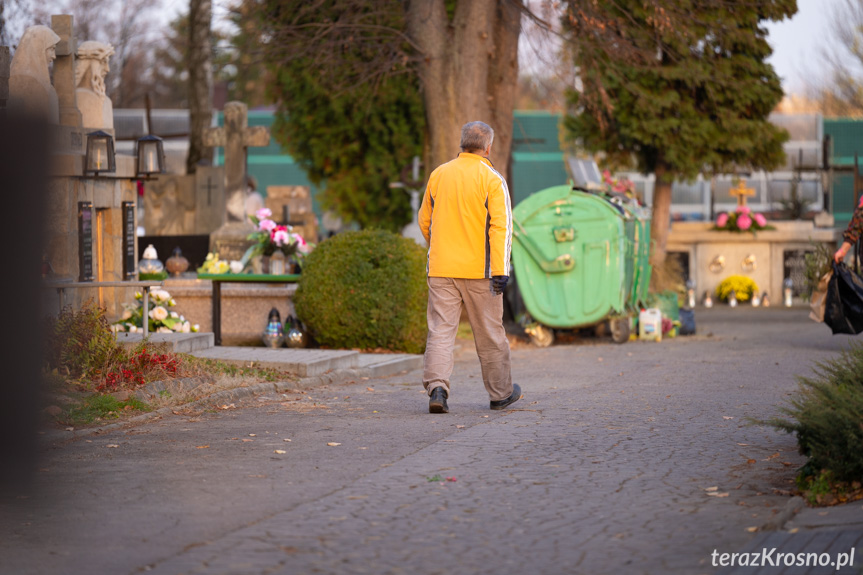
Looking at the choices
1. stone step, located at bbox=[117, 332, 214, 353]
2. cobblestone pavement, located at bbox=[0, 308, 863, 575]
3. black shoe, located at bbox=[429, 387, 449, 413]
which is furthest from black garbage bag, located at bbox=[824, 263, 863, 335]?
stone step, located at bbox=[117, 332, 214, 353]

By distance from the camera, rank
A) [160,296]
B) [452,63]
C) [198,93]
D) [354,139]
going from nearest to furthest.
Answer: [160,296]
[452,63]
[354,139]
[198,93]

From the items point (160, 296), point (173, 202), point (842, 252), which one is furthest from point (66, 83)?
point (173, 202)

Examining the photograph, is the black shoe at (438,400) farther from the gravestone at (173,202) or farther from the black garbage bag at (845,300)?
the gravestone at (173,202)

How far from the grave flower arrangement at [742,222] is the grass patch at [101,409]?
684 inches

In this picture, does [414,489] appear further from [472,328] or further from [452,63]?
[452,63]

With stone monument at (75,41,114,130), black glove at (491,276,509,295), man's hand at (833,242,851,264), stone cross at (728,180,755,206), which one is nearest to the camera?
black glove at (491,276,509,295)

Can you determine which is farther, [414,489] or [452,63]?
[452,63]

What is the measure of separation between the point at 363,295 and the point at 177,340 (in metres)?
2.49

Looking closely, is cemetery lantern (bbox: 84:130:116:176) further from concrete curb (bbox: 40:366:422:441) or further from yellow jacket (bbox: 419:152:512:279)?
yellow jacket (bbox: 419:152:512:279)

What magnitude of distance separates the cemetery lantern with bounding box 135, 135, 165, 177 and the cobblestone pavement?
4.99 metres

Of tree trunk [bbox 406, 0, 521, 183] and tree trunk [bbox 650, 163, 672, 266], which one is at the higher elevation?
tree trunk [bbox 406, 0, 521, 183]

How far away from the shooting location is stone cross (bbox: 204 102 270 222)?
61.5 ft

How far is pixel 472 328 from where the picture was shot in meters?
8.08

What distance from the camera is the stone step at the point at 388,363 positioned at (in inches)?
442
